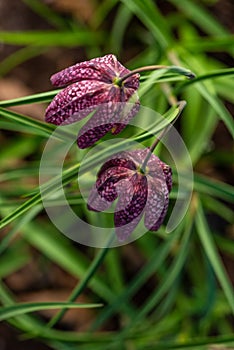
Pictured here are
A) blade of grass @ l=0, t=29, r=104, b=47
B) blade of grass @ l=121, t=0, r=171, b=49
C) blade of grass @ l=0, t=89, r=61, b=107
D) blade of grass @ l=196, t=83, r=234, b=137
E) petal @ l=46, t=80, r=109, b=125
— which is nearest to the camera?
petal @ l=46, t=80, r=109, b=125

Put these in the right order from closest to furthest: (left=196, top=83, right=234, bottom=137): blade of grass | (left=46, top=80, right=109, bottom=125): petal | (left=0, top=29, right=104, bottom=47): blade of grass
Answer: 1. (left=46, top=80, right=109, bottom=125): petal
2. (left=196, top=83, right=234, bottom=137): blade of grass
3. (left=0, top=29, right=104, bottom=47): blade of grass

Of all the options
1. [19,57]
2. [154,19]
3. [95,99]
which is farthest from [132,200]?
[19,57]

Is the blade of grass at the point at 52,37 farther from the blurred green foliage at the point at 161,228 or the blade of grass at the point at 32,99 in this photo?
the blade of grass at the point at 32,99

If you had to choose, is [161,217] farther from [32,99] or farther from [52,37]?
[52,37]

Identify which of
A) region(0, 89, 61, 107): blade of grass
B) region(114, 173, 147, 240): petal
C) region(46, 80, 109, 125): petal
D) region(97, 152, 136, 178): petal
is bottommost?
region(114, 173, 147, 240): petal

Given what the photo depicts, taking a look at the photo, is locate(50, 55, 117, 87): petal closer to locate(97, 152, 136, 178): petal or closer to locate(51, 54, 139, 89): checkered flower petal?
locate(51, 54, 139, 89): checkered flower petal

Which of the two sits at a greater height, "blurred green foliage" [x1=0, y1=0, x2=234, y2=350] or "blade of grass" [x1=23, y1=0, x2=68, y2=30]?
"blade of grass" [x1=23, y1=0, x2=68, y2=30]

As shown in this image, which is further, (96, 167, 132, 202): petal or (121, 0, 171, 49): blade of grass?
(121, 0, 171, 49): blade of grass

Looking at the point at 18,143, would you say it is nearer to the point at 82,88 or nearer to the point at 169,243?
the point at 169,243

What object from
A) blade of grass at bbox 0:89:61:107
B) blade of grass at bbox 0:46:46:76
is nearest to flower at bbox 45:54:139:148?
blade of grass at bbox 0:89:61:107
